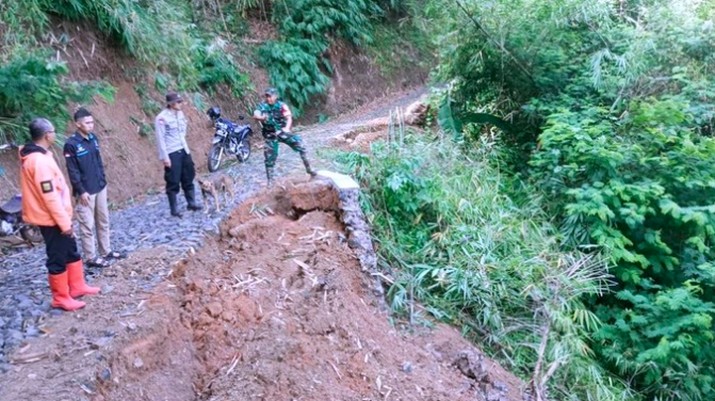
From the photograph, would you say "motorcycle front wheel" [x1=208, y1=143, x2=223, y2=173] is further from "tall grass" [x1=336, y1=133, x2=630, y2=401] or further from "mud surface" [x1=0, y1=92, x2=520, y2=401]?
"mud surface" [x1=0, y1=92, x2=520, y2=401]

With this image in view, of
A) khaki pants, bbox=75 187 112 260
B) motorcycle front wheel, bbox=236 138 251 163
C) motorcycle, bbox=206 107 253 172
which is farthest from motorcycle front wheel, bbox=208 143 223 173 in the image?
khaki pants, bbox=75 187 112 260

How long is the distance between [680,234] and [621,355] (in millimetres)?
2376

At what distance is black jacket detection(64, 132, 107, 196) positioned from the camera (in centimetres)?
525

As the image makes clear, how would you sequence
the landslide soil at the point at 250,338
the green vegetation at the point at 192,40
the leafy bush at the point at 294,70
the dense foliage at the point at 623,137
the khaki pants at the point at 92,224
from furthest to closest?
Result: the leafy bush at the point at 294,70 → the green vegetation at the point at 192,40 → the dense foliage at the point at 623,137 → the khaki pants at the point at 92,224 → the landslide soil at the point at 250,338

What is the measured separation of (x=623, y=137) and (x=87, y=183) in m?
7.34

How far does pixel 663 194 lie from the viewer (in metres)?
7.98

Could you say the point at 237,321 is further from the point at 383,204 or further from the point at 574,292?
the point at 574,292

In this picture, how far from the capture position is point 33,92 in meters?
7.42

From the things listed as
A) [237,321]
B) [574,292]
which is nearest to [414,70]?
[574,292]

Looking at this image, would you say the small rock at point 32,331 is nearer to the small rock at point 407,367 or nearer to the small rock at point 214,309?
the small rock at point 214,309

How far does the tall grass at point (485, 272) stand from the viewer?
20.9 feet

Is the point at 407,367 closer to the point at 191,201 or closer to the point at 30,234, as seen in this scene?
the point at 191,201

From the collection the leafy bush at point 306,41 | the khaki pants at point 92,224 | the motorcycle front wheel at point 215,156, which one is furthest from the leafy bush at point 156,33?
the khaki pants at point 92,224

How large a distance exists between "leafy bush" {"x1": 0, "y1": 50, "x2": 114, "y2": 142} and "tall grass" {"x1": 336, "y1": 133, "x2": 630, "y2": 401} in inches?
Answer: 149
